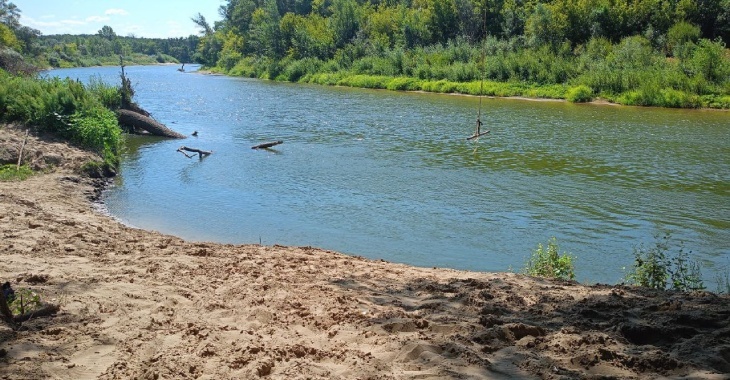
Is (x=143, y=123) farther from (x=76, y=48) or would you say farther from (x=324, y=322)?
(x=76, y=48)

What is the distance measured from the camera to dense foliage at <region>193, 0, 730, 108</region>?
4197 centimetres

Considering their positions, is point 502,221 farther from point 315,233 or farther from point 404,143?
point 404,143

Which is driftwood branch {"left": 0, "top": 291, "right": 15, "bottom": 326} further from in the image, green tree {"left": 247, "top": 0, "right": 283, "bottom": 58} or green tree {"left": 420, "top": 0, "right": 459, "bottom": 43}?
green tree {"left": 247, "top": 0, "right": 283, "bottom": 58}

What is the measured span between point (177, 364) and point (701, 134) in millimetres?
28357

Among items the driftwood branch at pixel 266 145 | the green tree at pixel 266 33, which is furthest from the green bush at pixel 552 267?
the green tree at pixel 266 33

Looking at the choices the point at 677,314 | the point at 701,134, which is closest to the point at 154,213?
the point at 677,314

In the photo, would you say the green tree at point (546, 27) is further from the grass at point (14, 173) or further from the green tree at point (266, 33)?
the grass at point (14, 173)

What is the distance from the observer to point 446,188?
16.8m

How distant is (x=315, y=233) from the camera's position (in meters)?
12.6

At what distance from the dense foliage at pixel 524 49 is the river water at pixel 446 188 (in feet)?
24.6

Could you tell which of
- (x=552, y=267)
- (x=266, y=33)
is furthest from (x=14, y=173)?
(x=266, y=33)

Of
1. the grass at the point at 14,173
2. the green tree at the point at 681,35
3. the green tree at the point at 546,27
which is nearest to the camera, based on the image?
the grass at the point at 14,173

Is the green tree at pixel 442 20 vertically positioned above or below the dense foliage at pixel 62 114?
above

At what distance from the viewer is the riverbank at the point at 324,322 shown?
5004 millimetres
